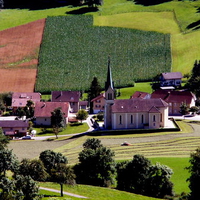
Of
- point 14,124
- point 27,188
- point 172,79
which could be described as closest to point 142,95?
point 172,79

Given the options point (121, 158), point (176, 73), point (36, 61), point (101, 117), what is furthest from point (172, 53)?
point (121, 158)

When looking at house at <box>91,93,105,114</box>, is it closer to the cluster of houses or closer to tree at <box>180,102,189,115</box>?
the cluster of houses

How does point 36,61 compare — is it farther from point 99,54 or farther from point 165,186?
point 165,186

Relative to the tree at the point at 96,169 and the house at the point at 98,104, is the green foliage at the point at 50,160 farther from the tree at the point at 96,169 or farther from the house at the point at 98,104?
the house at the point at 98,104

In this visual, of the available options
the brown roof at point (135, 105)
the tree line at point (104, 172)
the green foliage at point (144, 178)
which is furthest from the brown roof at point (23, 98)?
the green foliage at point (144, 178)

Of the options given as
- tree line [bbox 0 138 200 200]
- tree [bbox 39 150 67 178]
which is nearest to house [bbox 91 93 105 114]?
tree line [bbox 0 138 200 200]

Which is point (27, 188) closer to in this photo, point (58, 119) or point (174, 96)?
point (58, 119)
